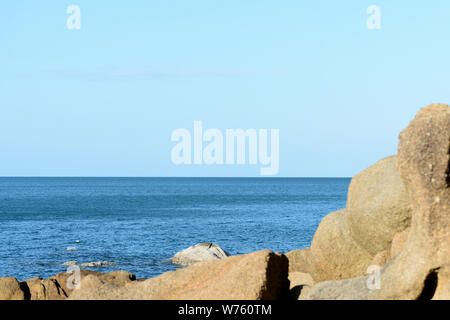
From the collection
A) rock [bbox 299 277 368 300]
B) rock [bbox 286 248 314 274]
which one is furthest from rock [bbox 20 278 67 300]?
rock [bbox 299 277 368 300]

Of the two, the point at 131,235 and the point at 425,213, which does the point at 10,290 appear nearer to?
the point at 425,213

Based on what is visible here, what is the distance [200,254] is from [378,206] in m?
29.8

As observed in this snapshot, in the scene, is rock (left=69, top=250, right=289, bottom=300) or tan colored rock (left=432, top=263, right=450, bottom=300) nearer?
tan colored rock (left=432, top=263, right=450, bottom=300)

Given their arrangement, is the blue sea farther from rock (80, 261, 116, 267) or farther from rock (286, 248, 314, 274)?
rock (286, 248, 314, 274)

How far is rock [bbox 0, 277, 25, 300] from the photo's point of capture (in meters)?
18.9

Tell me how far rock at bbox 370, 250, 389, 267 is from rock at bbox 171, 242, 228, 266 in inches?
1092

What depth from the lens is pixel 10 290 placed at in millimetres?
19062

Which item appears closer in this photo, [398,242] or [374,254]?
[398,242]

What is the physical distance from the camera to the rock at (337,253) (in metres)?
16.8

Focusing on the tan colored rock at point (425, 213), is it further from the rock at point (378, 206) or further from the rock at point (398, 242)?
the rock at point (378, 206)

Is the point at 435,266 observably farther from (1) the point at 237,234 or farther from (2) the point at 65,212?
(2) the point at 65,212

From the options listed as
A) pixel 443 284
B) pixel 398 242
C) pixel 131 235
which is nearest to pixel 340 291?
pixel 443 284
